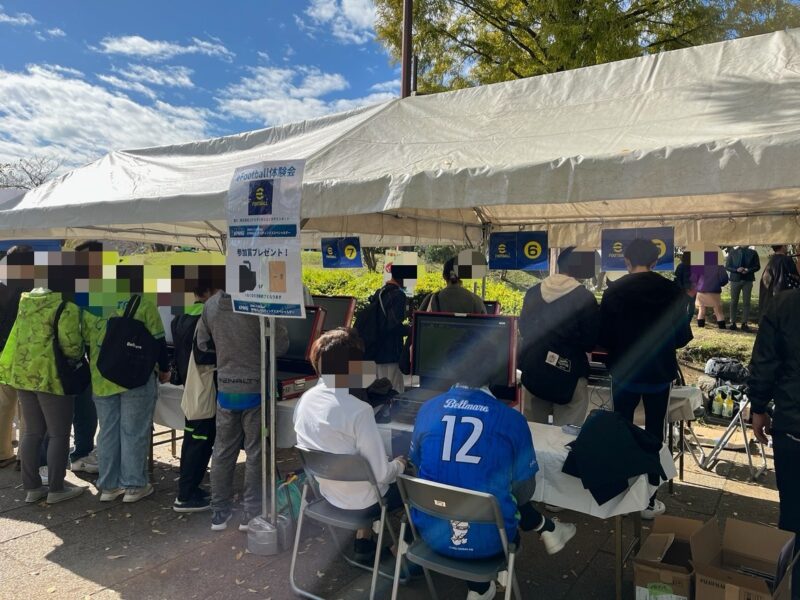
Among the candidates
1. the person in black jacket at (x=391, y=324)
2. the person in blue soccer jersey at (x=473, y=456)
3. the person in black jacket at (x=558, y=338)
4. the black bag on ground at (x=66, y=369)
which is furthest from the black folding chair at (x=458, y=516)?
the person in black jacket at (x=391, y=324)

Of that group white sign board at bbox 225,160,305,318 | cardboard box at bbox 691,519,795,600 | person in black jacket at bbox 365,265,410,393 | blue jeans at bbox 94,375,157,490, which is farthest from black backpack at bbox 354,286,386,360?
cardboard box at bbox 691,519,795,600

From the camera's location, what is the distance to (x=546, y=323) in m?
3.65

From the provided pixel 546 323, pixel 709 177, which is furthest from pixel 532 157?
pixel 546 323

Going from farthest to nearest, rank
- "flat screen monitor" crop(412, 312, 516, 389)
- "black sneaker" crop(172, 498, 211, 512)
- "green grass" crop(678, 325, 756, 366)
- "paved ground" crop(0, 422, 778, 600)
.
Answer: "green grass" crop(678, 325, 756, 366), "black sneaker" crop(172, 498, 211, 512), "flat screen monitor" crop(412, 312, 516, 389), "paved ground" crop(0, 422, 778, 600)

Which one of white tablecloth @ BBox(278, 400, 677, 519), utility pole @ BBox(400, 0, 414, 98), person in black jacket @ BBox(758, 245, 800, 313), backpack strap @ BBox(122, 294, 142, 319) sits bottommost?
white tablecloth @ BBox(278, 400, 677, 519)

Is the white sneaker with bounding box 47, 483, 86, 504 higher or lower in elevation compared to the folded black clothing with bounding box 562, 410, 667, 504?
lower

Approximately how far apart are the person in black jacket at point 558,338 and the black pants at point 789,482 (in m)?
1.17

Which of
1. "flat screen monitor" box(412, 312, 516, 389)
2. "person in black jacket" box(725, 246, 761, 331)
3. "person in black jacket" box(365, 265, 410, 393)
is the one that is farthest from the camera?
"person in black jacket" box(725, 246, 761, 331)

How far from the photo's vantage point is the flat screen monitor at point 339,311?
172 inches

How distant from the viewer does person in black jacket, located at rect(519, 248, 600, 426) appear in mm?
3590

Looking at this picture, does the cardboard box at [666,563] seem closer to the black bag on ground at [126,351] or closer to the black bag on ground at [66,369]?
the black bag on ground at [126,351]

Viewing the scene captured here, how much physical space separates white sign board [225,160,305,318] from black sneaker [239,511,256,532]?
141 cm

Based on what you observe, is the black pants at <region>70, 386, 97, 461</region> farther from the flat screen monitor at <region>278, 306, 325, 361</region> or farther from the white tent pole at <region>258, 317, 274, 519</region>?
the white tent pole at <region>258, 317, 274, 519</region>

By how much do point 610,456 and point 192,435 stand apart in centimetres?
276
